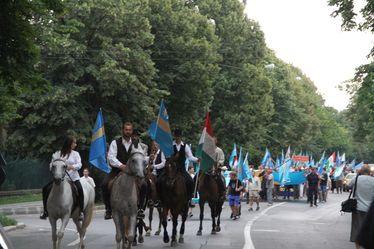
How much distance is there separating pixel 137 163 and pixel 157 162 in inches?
161

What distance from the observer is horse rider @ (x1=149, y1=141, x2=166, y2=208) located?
16109 millimetres

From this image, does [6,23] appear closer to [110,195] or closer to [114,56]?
[110,195]

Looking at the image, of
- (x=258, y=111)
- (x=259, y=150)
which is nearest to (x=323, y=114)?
(x=259, y=150)

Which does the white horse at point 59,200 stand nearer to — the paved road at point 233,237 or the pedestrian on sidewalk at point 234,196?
the paved road at point 233,237

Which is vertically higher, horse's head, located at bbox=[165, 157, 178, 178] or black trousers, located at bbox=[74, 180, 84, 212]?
horse's head, located at bbox=[165, 157, 178, 178]

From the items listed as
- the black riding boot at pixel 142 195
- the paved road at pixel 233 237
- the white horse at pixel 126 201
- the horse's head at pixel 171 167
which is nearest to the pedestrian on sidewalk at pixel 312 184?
the paved road at pixel 233 237

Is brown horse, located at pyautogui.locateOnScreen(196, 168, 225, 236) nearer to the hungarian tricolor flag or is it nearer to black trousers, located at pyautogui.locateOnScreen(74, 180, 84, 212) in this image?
the hungarian tricolor flag

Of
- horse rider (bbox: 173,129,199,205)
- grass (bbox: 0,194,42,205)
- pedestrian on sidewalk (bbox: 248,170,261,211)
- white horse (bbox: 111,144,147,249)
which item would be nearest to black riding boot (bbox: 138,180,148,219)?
white horse (bbox: 111,144,147,249)

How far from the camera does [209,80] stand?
50.4 metres

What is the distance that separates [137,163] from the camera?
12852 millimetres

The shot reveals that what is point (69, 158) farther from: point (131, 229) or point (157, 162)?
point (157, 162)

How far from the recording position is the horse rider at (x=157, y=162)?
16.1m

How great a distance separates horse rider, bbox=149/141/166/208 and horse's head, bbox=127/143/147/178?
9.42 feet

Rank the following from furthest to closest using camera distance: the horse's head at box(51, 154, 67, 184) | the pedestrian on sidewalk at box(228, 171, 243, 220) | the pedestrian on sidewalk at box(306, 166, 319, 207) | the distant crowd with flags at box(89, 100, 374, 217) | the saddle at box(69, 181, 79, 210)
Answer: the pedestrian on sidewalk at box(306, 166, 319, 207)
the pedestrian on sidewalk at box(228, 171, 243, 220)
the distant crowd with flags at box(89, 100, 374, 217)
the saddle at box(69, 181, 79, 210)
the horse's head at box(51, 154, 67, 184)
